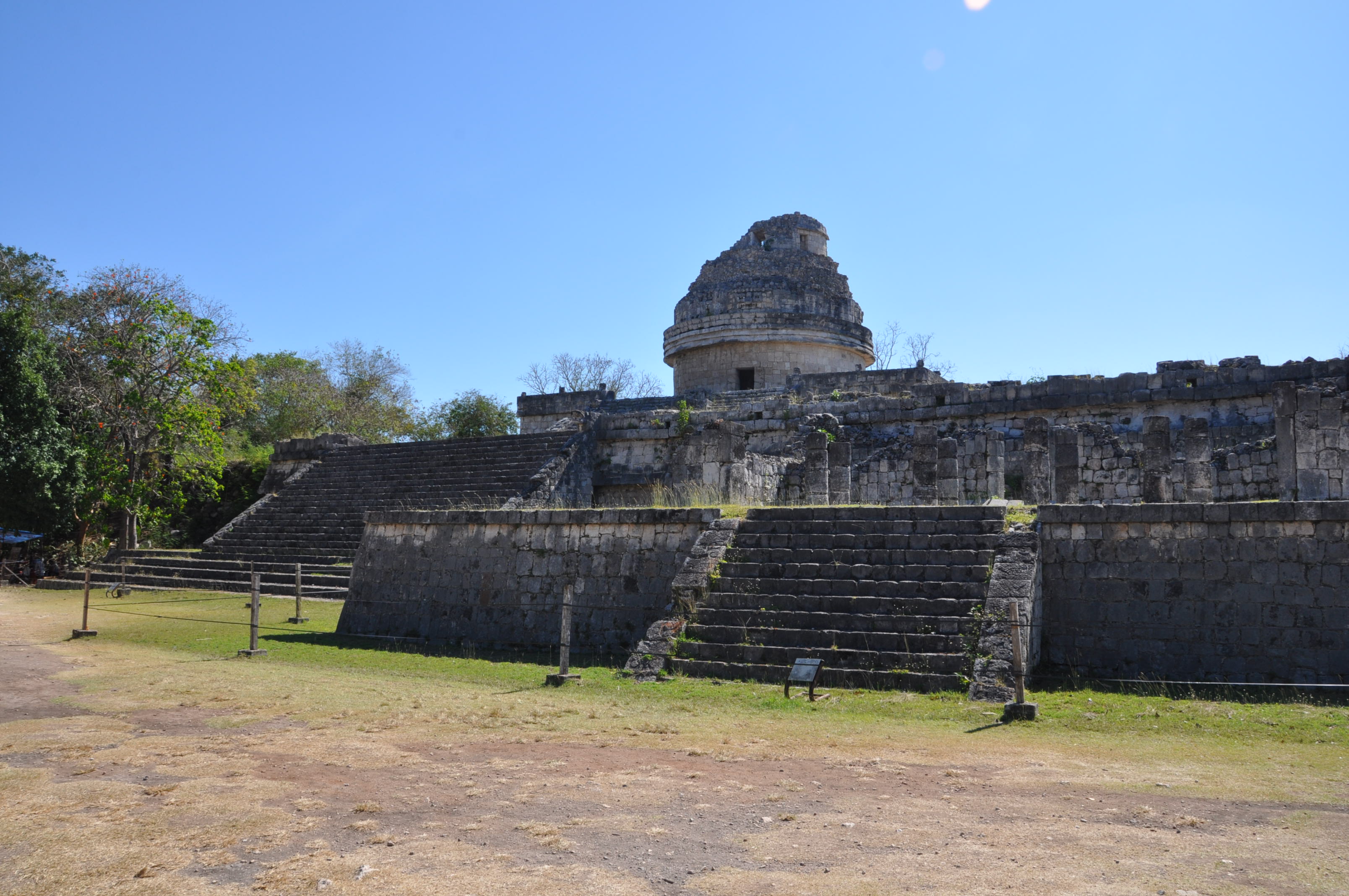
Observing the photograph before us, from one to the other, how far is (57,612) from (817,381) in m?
15.5

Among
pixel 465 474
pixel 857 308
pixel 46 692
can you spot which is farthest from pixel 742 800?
pixel 857 308

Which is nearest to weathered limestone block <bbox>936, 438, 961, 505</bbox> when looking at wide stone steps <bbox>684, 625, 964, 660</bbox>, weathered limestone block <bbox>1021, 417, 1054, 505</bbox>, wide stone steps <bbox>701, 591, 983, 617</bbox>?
weathered limestone block <bbox>1021, 417, 1054, 505</bbox>

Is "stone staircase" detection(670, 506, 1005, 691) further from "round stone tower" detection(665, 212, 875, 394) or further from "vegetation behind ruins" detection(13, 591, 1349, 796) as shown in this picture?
"round stone tower" detection(665, 212, 875, 394)

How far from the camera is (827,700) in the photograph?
871cm

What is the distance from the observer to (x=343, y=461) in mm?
25531

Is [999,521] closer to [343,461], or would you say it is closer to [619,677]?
[619,677]

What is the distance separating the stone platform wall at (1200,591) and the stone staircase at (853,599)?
0.90 meters

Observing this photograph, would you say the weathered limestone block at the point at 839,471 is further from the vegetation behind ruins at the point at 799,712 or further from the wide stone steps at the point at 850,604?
the vegetation behind ruins at the point at 799,712

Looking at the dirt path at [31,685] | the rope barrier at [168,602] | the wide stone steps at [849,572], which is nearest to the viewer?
the dirt path at [31,685]

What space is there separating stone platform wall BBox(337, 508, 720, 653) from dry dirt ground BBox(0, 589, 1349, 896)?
3.85 metres

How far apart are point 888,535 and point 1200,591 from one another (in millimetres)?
3048

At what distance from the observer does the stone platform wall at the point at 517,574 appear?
1234 centimetres

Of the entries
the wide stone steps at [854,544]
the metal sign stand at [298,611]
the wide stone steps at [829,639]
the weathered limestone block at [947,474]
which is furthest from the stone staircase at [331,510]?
the wide stone steps at [829,639]

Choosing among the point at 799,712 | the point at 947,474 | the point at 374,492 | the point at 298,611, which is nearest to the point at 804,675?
the point at 799,712
